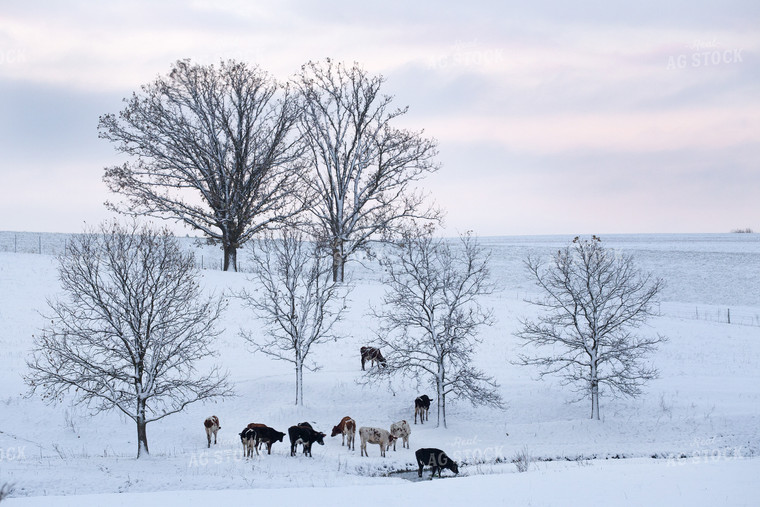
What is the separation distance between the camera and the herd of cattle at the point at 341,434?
19672mm

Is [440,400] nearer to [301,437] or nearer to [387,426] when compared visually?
[387,426]

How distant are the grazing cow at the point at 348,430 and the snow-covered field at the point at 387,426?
47 centimetres

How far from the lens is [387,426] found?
24.9 m

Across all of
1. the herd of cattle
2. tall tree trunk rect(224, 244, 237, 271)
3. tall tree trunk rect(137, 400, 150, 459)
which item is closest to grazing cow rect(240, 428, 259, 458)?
the herd of cattle

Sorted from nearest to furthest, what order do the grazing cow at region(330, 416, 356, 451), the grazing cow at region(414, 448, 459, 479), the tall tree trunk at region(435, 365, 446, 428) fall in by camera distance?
the grazing cow at region(414, 448, 459, 479) < the grazing cow at region(330, 416, 356, 451) < the tall tree trunk at region(435, 365, 446, 428)

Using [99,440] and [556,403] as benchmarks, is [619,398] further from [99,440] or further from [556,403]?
[99,440]

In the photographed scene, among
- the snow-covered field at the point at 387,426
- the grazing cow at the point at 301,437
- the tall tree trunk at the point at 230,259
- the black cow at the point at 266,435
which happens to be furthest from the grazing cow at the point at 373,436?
the tall tree trunk at the point at 230,259

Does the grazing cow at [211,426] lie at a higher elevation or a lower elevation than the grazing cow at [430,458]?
higher

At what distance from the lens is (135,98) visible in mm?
44375

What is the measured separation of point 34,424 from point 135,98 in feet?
90.0

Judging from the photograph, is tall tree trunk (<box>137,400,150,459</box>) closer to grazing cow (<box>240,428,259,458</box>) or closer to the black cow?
grazing cow (<box>240,428,259,458</box>)

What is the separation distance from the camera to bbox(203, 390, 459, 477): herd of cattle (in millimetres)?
19672

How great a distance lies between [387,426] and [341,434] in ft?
6.01

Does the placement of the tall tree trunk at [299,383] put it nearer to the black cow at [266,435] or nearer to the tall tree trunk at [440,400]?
the black cow at [266,435]
